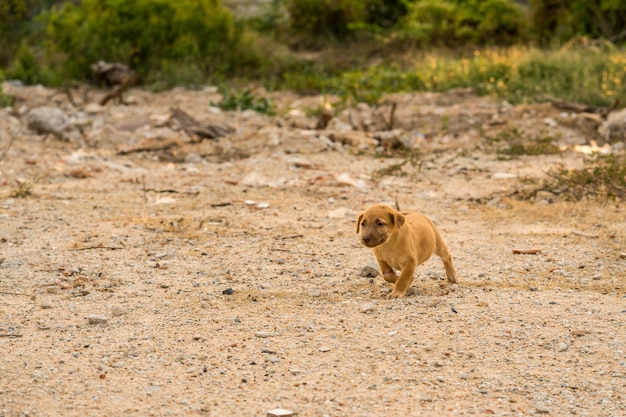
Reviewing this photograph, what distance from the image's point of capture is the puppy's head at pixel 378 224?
16.3 feet

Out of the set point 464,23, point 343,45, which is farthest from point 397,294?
point 343,45

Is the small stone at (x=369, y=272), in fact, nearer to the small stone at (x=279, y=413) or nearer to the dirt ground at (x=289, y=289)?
the dirt ground at (x=289, y=289)

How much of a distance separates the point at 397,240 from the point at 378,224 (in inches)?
6.8

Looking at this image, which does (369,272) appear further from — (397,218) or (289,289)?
(397,218)

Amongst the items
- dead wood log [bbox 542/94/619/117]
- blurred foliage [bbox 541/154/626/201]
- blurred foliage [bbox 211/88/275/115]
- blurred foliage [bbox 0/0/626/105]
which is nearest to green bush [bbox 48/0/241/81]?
blurred foliage [bbox 0/0/626/105]

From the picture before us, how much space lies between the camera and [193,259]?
244 inches

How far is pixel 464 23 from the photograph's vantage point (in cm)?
Result: 2034

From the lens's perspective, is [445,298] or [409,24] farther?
[409,24]

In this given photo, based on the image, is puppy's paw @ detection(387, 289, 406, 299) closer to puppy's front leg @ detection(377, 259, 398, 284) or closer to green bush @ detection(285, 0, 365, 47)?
puppy's front leg @ detection(377, 259, 398, 284)

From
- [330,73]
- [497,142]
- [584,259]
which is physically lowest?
[330,73]

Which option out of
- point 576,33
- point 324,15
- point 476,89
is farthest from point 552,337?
point 324,15

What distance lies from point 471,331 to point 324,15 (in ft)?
57.0

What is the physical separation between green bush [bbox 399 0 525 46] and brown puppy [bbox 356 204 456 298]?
14.5 m

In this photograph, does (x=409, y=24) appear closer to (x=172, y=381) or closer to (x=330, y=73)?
(x=330, y=73)
